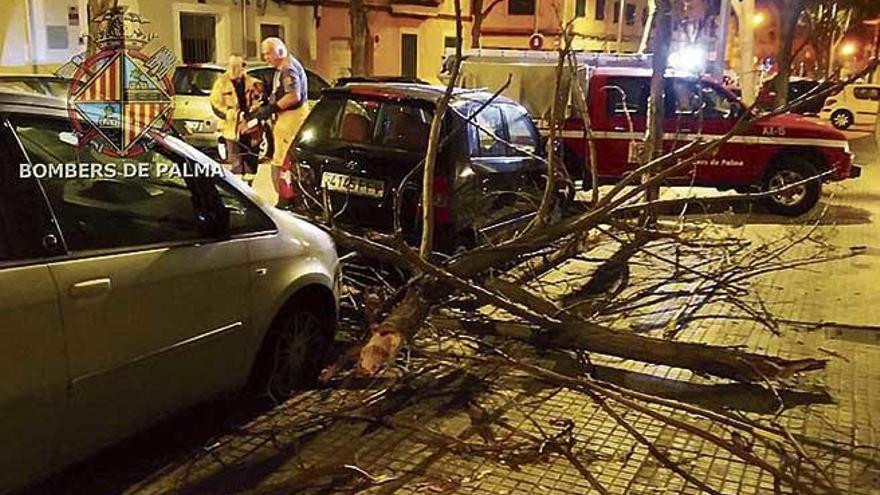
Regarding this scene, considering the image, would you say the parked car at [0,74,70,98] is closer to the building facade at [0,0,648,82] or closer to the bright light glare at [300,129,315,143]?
the bright light glare at [300,129,315,143]

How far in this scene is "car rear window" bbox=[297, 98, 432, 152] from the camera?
7.16 metres

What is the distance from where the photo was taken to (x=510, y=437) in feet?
15.2

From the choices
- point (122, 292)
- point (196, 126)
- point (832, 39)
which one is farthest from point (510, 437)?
point (832, 39)

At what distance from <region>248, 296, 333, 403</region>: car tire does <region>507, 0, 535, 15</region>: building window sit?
110ft

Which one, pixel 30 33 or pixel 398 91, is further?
pixel 30 33

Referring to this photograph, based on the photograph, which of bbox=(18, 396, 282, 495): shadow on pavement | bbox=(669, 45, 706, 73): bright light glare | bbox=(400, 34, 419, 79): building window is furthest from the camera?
bbox=(400, 34, 419, 79): building window

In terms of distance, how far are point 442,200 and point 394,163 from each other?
1.55 ft

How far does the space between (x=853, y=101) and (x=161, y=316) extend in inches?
1216

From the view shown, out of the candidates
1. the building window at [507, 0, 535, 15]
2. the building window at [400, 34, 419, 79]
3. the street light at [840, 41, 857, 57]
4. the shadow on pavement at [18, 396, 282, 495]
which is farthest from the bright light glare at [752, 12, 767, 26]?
the shadow on pavement at [18, 396, 282, 495]

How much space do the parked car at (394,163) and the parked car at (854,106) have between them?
2369 cm

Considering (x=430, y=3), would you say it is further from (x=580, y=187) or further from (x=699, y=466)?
(x=699, y=466)

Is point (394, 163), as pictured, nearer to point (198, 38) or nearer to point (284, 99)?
point (284, 99)

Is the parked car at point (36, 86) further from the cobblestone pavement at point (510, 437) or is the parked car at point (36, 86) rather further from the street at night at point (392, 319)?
the cobblestone pavement at point (510, 437)

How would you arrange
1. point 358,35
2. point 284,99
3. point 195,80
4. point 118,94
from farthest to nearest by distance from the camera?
1. point 358,35
2. point 195,80
3. point 284,99
4. point 118,94
